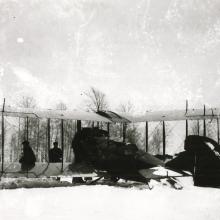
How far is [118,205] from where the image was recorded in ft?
27.4

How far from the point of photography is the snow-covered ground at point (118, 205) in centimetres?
700

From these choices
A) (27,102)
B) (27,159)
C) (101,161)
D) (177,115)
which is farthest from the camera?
(27,102)

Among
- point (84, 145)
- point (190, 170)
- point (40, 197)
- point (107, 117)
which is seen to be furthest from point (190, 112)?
point (40, 197)

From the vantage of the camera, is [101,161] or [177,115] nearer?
[101,161]

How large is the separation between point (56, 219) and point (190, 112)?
1253 centimetres

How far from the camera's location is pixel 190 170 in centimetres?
1167

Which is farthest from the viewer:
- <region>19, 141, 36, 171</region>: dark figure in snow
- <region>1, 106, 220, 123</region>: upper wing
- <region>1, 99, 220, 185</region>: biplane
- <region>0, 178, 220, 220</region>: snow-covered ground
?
<region>1, 106, 220, 123</region>: upper wing

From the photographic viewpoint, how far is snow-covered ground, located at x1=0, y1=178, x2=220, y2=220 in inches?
275

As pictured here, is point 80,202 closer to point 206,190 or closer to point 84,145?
point 206,190

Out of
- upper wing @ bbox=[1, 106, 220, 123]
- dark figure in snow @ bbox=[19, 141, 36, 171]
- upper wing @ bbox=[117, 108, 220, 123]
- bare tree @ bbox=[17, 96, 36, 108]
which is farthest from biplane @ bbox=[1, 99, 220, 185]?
bare tree @ bbox=[17, 96, 36, 108]

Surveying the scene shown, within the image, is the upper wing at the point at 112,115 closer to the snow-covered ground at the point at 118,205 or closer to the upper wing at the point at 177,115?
the upper wing at the point at 177,115

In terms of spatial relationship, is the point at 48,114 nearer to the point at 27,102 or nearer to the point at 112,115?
the point at 112,115

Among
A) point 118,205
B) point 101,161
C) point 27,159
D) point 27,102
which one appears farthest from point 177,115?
point 27,102

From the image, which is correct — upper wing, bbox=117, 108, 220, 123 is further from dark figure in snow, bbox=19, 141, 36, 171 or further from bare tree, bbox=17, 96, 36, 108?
bare tree, bbox=17, 96, 36, 108
